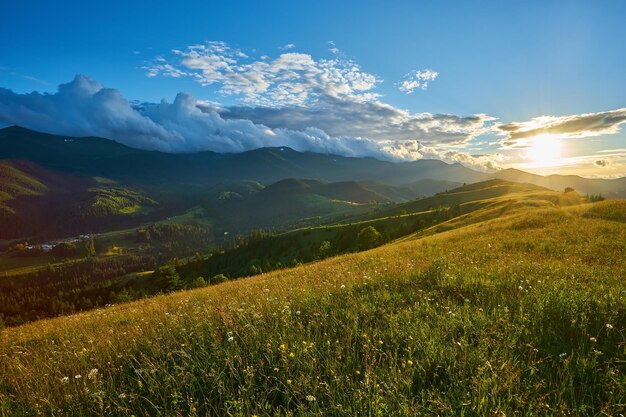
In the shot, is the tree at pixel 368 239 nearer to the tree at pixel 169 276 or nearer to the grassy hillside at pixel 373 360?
the grassy hillside at pixel 373 360

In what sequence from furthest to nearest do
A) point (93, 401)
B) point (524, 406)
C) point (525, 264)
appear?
point (525, 264)
point (93, 401)
point (524, 406)

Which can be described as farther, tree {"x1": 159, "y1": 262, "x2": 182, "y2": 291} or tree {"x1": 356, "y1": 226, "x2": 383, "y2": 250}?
tree {"x1": 159, "y1": 262, "x2": 182, "y2": 291}

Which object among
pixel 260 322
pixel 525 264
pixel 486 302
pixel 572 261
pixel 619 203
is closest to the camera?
pixel 260 322

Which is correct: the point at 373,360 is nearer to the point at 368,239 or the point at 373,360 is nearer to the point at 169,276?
the point at 368,239

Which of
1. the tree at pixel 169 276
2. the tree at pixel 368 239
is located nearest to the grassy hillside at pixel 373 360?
the tree at pixel 368 239

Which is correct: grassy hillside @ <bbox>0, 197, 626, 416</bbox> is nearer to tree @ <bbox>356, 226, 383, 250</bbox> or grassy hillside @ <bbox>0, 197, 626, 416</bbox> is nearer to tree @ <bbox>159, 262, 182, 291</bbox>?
tree @ <bbox>356, 226, 383, 250</bbox>

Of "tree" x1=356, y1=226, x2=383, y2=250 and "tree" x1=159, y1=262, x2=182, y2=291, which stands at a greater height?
"tree" x1=356, y1=226, x2=383, y2=250

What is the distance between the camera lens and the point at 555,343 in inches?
184

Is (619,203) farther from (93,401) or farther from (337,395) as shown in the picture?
(93,401)

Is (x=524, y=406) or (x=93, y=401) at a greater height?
(x=524, y=406)

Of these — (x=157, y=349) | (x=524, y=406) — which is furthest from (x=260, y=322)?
(x=524, y=406)

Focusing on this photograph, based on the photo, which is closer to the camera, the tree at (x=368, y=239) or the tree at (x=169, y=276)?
the tree at (x=368, y=239)

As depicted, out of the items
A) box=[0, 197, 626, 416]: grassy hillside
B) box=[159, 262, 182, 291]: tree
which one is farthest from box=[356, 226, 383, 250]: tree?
box=[159, 262, 182, 291]: tree

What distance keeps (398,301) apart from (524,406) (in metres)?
3.63
